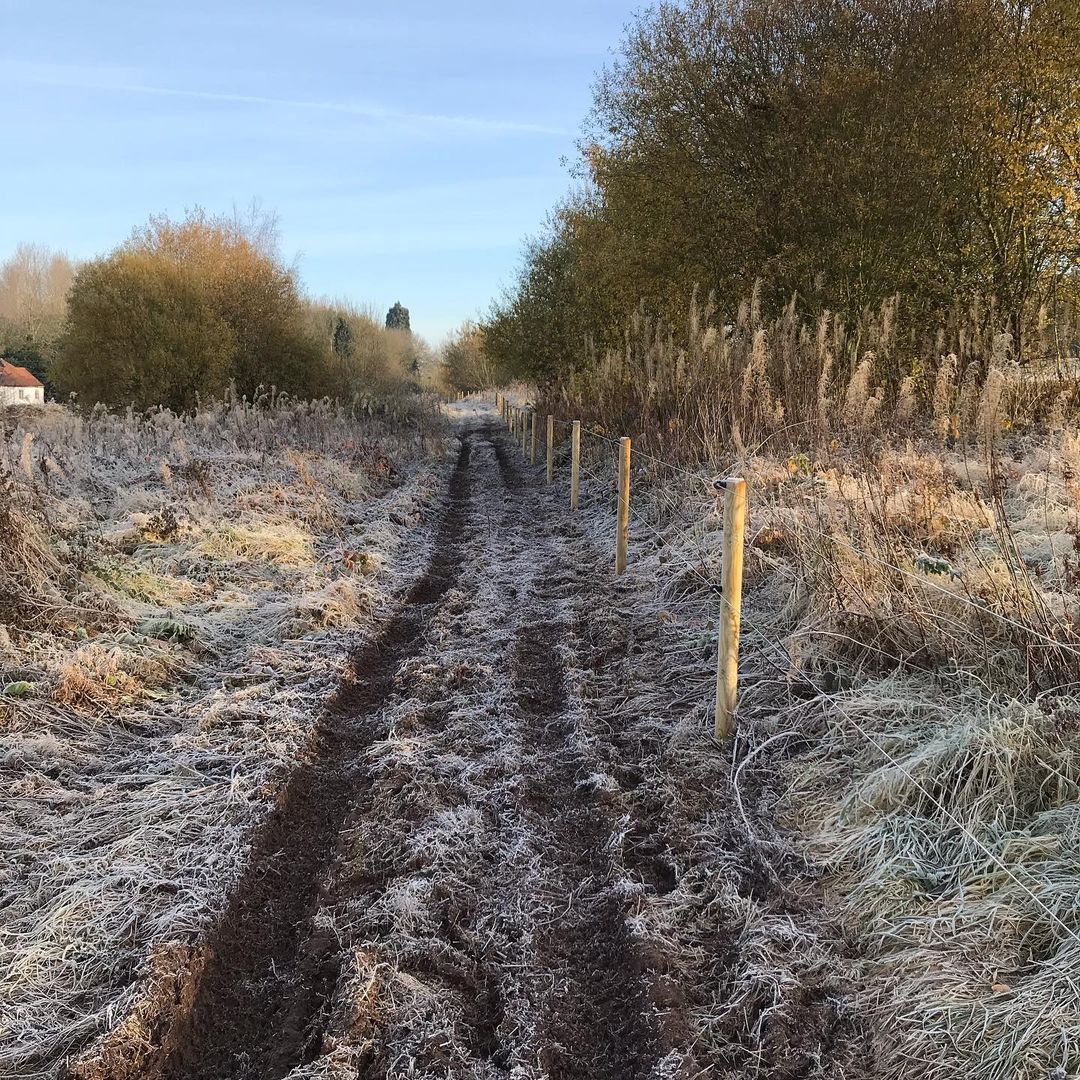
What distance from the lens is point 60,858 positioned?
3.05 metres

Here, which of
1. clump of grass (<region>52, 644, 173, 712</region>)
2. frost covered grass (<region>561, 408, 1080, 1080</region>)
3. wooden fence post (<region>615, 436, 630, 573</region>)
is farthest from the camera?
wooden fence post (<region>615, 436, 630, 573</region>)

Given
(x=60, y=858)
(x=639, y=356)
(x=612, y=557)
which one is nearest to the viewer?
(x=60, y=858)

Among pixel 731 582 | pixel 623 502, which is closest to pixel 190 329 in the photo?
pixel 623 502

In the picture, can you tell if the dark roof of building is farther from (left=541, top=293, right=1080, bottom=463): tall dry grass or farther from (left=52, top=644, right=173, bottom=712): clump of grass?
(left=52, top=644, right=173, bottom=712): clump of grass

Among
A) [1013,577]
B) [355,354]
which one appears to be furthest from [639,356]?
[355,354]

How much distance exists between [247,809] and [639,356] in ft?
33.2

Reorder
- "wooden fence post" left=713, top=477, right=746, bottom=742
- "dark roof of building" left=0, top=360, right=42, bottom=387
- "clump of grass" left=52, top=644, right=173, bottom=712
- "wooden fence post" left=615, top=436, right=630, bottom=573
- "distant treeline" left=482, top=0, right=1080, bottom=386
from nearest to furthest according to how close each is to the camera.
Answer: "wooden fence post" left=713, top=477, right=746, bottom=742 → "clump of grass" left=52, top=644, right=173, bottom=712 → "wooden fence post" left=615, top=436, right=630, bottom=573 → "distant treeline" left=482, top=0, right=1080, bottom=386 → "dark roof of building" left=0, top=360, right=42, bottom=387

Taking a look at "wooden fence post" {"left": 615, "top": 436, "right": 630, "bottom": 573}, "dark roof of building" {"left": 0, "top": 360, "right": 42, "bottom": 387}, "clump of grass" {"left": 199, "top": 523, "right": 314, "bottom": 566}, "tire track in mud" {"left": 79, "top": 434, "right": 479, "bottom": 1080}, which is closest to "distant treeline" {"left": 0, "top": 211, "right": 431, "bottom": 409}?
"clump of grass" {"left": 199, "top": 523, "right": 314, "bottom": 566}

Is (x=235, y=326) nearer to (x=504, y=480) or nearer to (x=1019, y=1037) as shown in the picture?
(x=504, y=480)

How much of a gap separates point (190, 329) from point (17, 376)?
32.3 meters

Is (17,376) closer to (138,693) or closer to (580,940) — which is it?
(138,693)

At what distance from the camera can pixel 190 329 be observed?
2073cm

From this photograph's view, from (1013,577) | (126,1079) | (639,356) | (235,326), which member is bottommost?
(126,1079)

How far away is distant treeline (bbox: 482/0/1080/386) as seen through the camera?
10.9 meters
